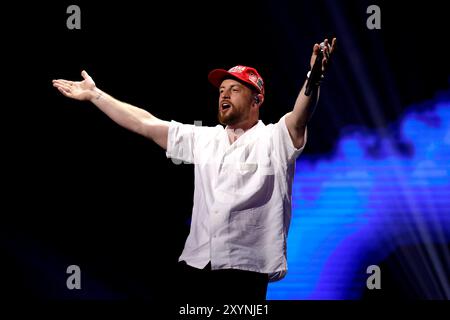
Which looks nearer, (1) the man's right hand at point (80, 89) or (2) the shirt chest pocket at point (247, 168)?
(2) the shirt chest pocket at point (247, 168)

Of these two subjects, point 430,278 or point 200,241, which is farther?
point 430,278

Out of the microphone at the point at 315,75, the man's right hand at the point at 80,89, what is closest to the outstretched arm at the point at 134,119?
the man's right hand at the point at 80,89

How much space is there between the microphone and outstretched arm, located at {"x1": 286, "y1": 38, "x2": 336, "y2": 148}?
0.6 inches

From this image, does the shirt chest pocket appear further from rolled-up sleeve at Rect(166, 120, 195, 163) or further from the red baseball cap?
the red baseball cap

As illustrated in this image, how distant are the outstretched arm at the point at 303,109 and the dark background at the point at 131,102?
1.29 m

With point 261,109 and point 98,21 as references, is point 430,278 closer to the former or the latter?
point 261,109

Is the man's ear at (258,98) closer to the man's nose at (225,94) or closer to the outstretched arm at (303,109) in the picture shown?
the man's nose at (225,94)

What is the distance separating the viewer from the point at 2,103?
3.93 meters

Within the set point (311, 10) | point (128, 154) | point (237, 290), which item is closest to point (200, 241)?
point (237, 290)

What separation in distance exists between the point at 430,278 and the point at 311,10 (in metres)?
2.00

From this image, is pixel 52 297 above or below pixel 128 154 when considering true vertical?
below

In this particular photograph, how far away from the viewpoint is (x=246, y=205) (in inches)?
102

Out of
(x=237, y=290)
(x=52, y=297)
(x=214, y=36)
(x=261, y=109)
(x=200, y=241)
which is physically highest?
(x=214, y=36)

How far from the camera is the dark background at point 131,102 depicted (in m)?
3.89
